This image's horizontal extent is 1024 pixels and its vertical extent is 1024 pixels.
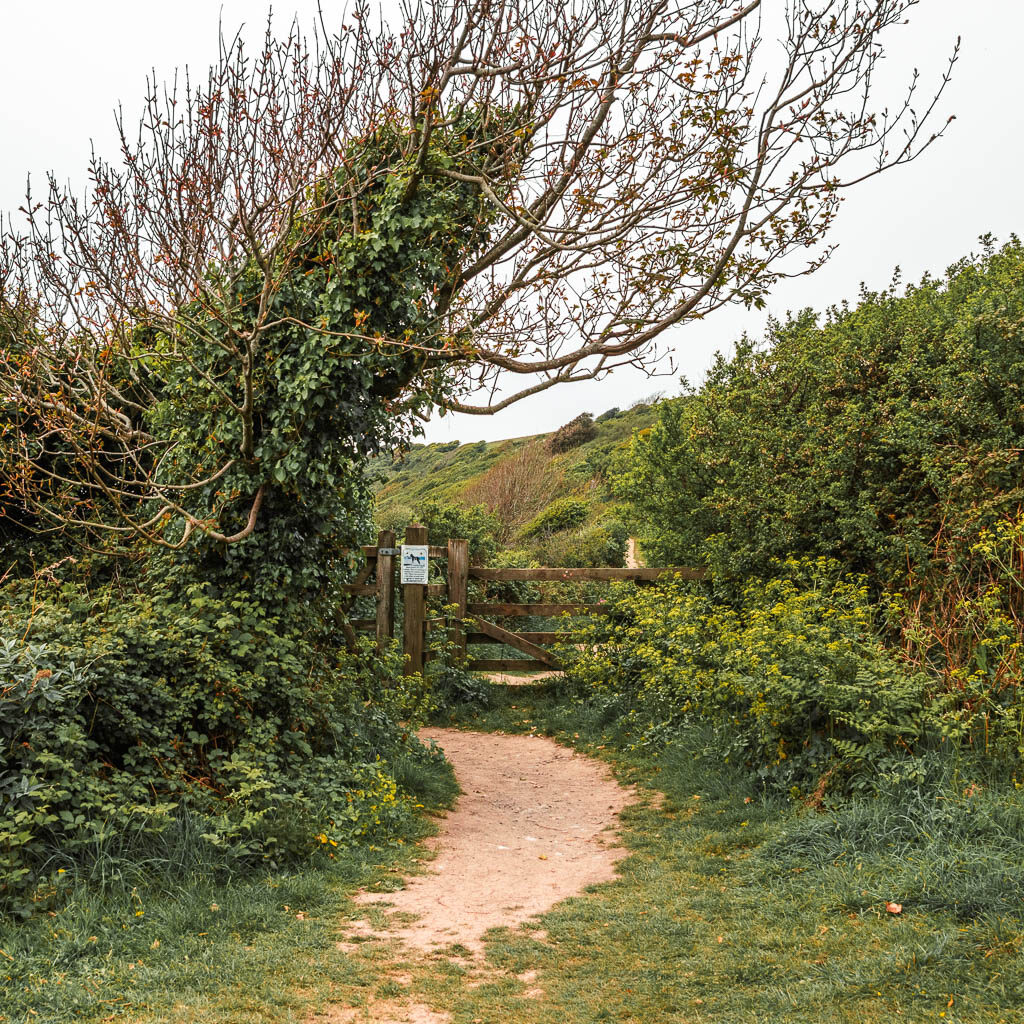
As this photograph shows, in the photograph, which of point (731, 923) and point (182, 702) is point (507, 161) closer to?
point (182, 702)

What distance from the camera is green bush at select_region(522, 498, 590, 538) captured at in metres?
26.3

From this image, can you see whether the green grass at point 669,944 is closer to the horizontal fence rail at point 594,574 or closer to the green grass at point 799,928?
the green grass at point 799,928

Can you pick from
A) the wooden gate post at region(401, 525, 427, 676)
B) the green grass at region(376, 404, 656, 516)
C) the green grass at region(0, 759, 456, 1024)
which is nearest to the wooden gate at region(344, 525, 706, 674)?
the wooden gate post at region(401, 525, 427, 676)

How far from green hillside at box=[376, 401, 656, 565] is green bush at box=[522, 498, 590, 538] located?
30 mm

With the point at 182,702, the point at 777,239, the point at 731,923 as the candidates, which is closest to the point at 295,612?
the point at 182,702

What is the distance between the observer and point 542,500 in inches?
1147

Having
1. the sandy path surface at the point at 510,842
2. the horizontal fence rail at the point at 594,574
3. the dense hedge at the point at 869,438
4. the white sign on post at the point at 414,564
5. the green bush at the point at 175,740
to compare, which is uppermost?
the dense hedge at the point at 869,438

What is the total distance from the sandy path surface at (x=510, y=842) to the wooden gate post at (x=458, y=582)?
1.81 m

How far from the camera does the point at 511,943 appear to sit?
4781mm

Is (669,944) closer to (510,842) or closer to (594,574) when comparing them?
(510,842)

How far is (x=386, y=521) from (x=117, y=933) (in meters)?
18.3

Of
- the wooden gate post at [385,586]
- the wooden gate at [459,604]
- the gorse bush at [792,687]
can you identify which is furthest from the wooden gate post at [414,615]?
the gorse bush at [792,687]

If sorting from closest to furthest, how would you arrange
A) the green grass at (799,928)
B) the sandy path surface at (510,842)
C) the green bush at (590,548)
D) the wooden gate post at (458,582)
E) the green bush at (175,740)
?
the green grass at (799,928)
the green bush at (175,740)
the sandy path surface at (510,842)
the wooden gate post at (458,582)
the green bush at (590,548)

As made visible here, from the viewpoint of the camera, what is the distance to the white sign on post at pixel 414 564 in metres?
10.7
